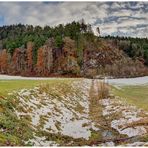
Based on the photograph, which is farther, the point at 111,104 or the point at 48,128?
the point at 111,104

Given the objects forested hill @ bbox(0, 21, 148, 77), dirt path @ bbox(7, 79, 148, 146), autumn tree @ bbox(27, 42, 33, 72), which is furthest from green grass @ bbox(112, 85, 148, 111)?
autumn tree @ bbox(27, 42, 33, 72)

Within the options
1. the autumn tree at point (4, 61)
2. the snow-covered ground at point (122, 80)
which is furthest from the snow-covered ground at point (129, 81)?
the autumn tree at point (4, 61)

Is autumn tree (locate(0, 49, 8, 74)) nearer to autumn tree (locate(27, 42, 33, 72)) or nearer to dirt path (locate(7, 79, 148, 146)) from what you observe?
autumn tree (locate(27, 42, 33, 72))

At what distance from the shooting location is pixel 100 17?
1756cm

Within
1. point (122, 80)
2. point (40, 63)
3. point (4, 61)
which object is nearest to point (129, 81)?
point (122, 80)

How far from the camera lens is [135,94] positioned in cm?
2356

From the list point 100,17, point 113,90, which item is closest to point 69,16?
point 100,17

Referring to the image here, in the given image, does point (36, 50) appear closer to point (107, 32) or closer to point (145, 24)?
point (107, 32)

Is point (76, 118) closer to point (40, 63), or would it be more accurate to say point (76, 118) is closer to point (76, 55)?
point (76, 55)

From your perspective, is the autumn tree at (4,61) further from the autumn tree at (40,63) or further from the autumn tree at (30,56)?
the autumn tree at (40,63)

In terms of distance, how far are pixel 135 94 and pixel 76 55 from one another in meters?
5.11

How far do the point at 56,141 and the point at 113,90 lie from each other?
11645 mm

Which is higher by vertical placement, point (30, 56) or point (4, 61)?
point (30, 56)

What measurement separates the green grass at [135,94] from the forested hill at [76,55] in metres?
1.57
